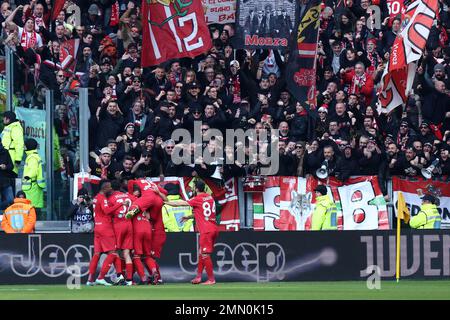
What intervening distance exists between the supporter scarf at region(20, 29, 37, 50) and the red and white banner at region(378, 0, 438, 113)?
730cm

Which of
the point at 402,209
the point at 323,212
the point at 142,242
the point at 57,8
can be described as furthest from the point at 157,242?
the point at 57,8

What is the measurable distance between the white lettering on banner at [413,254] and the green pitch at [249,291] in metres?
0.58

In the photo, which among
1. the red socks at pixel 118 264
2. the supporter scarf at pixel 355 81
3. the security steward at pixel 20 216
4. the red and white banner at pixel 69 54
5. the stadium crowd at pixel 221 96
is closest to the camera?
the red socks at pixel 118 264

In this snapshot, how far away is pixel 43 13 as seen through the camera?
32.5 m

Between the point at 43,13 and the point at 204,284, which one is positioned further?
the point at 43,13

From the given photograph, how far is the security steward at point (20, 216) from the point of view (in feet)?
93.8

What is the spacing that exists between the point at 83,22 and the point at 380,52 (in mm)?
6603

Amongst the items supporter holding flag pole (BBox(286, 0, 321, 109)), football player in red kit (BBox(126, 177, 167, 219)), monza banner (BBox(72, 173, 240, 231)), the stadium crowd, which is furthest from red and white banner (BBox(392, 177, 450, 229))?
football player in red kit (BBox(126, 177, 167, 219))

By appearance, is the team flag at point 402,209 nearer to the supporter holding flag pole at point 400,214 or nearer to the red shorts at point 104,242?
the supporter holding flag pole at point 400,214

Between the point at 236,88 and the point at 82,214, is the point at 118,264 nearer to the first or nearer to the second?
the point at 82,214

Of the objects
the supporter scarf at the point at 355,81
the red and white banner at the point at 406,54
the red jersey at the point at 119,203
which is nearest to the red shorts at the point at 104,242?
the red jersey at the point at 119,203

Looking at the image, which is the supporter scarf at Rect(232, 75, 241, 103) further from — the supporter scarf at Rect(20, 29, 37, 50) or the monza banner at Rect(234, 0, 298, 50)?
the supporter scarf at Rect(20, 29, 37, 50)
